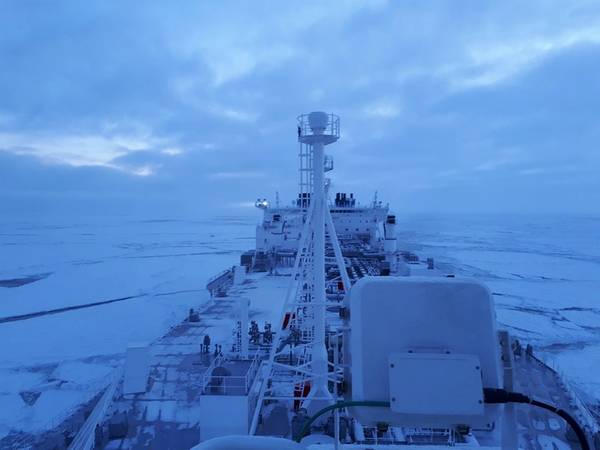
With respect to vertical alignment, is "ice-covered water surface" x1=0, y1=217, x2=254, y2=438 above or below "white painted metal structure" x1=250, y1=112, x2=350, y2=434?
below

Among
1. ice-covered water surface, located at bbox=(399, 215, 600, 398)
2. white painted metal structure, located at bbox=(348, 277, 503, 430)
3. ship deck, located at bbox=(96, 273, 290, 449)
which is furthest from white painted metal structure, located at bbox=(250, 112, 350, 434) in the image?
ice-covered water surface, located at bbox=(399, 215, 600, 398)

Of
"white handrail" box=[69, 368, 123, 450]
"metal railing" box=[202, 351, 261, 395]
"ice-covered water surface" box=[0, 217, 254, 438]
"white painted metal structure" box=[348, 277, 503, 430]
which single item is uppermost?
"white painted metal structure" box=[348, 277, 503, 430]

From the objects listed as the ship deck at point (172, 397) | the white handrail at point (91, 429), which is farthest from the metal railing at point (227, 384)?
the white handrail at point (91, 429)

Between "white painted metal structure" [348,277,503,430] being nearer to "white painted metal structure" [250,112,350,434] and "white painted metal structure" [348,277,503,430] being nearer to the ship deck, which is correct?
"white painted metal structure" [250,112,350,434]

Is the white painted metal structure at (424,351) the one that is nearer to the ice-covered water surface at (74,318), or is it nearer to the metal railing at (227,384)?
the metal railing at (227,384)

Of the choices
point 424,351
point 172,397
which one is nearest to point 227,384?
point 172,397

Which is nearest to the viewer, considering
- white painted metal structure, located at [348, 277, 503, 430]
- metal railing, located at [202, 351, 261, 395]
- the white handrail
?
white painted metal structure, located at [348, 277, 503, 430]

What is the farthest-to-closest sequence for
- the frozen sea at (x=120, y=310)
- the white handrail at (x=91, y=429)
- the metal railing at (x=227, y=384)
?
the frozen sea at (x=120, y=310) → the metal railing at (x=227, y=384) → the white handrail at (x=91, y=429)

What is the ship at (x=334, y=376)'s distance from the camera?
1543mm

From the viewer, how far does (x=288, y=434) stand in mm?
5316

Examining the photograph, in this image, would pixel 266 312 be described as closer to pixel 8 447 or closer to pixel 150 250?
pixel 8 447

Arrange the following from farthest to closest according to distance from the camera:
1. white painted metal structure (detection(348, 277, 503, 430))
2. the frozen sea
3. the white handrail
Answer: the frozen sea < the white handrail < white painted metal structure (detection(348, 277, 503, 430))

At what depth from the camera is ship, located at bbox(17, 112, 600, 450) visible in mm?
1543

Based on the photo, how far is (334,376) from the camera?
2.05 metres
